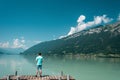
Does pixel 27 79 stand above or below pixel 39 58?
below

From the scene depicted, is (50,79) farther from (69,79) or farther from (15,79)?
(15,79)

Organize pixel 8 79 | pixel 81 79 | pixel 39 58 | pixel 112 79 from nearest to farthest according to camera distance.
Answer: pixel 8 79
pixel 39 58
pixel 81 79
pixel 112 79

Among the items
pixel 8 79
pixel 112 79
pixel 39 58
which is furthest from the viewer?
pixel 112 79

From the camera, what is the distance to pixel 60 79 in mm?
26500

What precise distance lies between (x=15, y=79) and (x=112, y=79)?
122ft

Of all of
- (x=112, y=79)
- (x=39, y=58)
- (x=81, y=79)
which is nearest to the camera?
(x=39, y=58)

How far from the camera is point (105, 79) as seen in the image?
5741 cm

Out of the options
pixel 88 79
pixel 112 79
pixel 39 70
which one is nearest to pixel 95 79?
pixel 88 79

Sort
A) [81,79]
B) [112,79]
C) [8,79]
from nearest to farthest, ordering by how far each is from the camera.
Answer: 1. [8,79]
2. [81,79]
3. [112,79]

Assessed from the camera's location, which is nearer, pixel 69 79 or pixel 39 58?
pixel 69 79

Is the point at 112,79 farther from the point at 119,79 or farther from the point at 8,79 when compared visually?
the point at 8,79

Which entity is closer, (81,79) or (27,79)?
(27,79)

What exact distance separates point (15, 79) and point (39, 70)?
5.09m

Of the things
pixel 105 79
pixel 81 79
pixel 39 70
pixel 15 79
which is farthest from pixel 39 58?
pixel 105 79
